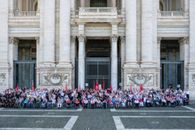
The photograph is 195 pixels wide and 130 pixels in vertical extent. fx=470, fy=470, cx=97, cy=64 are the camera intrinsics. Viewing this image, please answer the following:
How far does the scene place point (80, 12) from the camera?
4831 centimetres

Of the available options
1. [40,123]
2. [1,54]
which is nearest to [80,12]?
[1,54]

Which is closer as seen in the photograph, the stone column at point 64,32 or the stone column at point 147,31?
the stone column at point 147,31

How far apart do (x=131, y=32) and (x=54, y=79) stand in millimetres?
9208

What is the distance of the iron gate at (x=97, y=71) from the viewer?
4919 cm

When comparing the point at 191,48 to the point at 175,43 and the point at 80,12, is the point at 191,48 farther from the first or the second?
the point at 80,12

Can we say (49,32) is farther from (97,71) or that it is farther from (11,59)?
(97,71)

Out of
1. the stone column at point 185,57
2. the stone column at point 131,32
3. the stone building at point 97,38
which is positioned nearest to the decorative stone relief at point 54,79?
the stone building at point 97,38

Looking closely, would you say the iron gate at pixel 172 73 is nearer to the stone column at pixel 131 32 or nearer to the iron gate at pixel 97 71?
the stone column at pixel 131 32

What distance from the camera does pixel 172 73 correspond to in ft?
166

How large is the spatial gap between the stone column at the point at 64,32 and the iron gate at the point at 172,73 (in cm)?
1046

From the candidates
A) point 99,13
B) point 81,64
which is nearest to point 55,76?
point 81,64

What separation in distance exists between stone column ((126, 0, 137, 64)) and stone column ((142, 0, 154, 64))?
0.92m

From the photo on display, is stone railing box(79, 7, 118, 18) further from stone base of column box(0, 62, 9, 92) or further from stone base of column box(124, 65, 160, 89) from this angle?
stone base of column box(0, 62, 9, 92)

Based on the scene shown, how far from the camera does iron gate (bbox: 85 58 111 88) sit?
161ft
